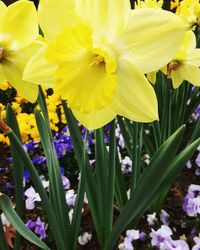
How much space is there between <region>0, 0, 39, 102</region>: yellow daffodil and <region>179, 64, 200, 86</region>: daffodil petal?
0.50 meters

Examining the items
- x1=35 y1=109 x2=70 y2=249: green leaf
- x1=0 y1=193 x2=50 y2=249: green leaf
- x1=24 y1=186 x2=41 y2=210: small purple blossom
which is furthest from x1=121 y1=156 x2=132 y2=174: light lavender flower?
x1=0 y1=193 x2=50 y2=249: green leaf

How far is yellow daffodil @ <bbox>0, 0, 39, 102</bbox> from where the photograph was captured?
793 mm

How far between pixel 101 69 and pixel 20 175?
2.09ft

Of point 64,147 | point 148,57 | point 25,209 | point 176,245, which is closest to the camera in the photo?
point 148,57

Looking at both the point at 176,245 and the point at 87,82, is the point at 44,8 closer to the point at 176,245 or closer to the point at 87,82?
the point at 87,82

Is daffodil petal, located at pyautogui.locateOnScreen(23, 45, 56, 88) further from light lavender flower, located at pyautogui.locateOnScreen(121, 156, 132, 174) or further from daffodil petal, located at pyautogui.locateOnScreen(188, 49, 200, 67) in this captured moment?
light lavender flower, located at pyautogui.locateOnScreen(121, 156, 132, 174)

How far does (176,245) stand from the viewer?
155cm

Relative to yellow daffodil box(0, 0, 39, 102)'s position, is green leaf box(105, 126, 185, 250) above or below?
below

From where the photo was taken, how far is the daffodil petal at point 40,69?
0.75 metres

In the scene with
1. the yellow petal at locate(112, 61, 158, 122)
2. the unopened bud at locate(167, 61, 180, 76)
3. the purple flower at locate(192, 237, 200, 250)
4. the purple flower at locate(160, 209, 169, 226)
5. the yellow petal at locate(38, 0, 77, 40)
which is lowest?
the purple flower at locate(160, 209, 169, 226)

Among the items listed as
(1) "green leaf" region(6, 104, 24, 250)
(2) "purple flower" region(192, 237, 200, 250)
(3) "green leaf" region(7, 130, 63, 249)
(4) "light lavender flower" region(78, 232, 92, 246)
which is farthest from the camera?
(4) "light lavender flower" region(78, 232, 92, 246)

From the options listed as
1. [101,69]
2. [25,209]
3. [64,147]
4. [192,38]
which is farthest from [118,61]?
[64,147]

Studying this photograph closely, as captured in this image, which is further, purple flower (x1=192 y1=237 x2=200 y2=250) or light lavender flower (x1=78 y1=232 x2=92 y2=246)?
light lavender flower (x1=78 y1=232 x2=92 y2=246)

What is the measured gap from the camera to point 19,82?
84 cm
